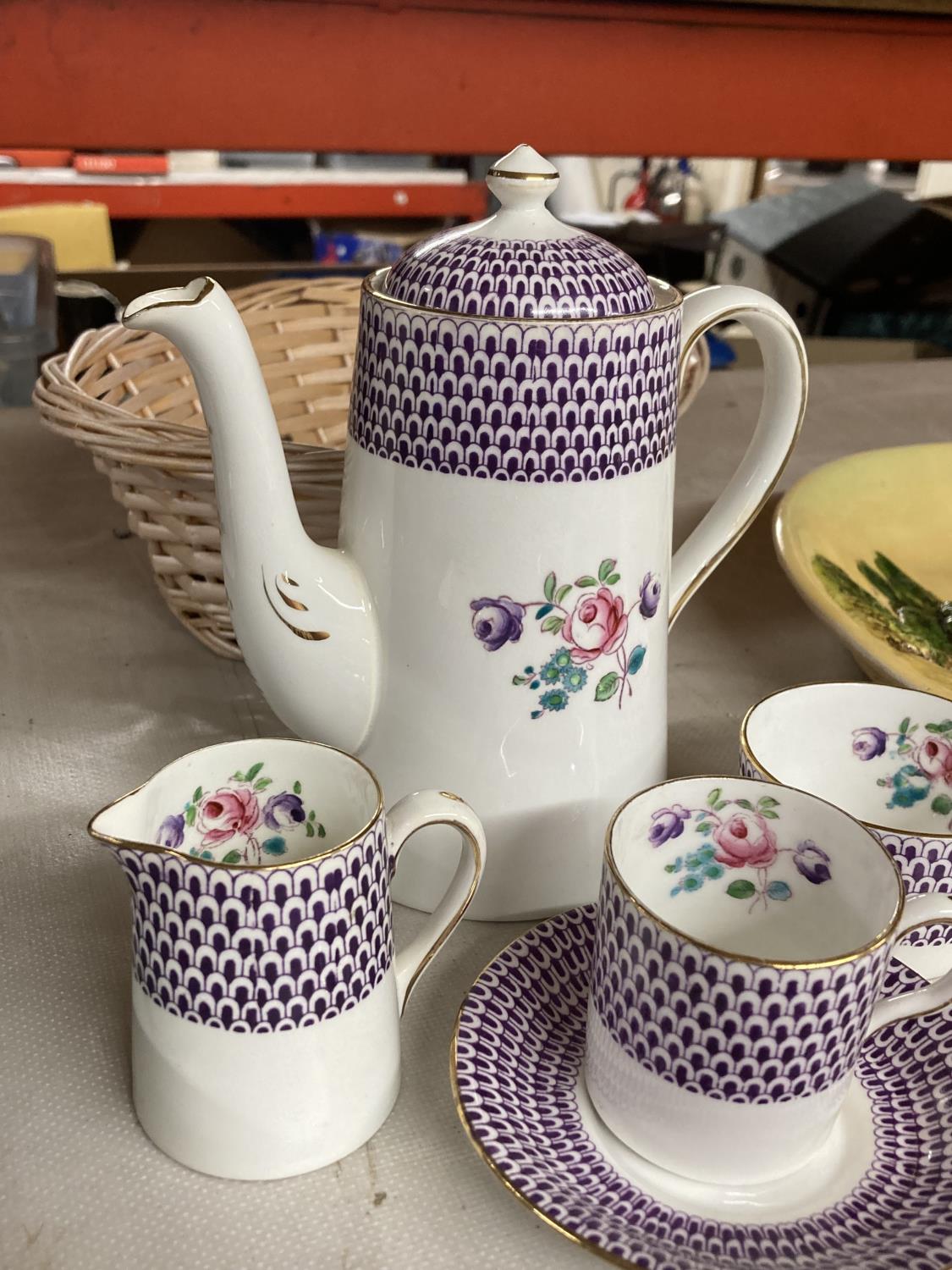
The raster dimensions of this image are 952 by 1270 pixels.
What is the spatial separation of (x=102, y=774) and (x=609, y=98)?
2.26 feet

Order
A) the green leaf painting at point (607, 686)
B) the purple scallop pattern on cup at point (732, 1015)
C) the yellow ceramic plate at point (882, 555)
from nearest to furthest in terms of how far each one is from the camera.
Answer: the purple scallop pattern on cup at point (732, 1015) < the green leaf painting at point (607, 686) < the yellow ceramic plate at point (882, 555)

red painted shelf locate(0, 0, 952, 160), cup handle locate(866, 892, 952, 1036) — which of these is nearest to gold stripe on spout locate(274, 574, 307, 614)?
cup handle locate(866, 892, 952, 1036)

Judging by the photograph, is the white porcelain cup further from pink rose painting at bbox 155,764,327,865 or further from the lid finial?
the lid finial

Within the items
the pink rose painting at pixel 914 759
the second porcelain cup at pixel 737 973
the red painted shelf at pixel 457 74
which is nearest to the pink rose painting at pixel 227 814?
the second porcelain cup at pixel 737 973

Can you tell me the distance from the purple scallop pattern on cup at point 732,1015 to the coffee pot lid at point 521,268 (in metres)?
0.17

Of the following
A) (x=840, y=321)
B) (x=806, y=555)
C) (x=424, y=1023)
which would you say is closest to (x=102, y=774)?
(x=424, y=1023)

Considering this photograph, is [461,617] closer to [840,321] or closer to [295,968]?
[295,968]

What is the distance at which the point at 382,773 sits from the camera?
0.41m

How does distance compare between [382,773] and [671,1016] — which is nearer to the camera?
[671,1016]

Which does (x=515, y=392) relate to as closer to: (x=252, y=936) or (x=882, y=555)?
(x=252, y=936)

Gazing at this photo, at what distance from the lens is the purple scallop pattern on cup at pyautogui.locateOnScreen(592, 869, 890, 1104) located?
29cm

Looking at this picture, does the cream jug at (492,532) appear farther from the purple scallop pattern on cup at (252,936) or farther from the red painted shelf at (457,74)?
the red painted shelf at (457,74)

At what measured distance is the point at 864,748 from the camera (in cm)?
44

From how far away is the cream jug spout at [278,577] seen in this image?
15.2 inches
